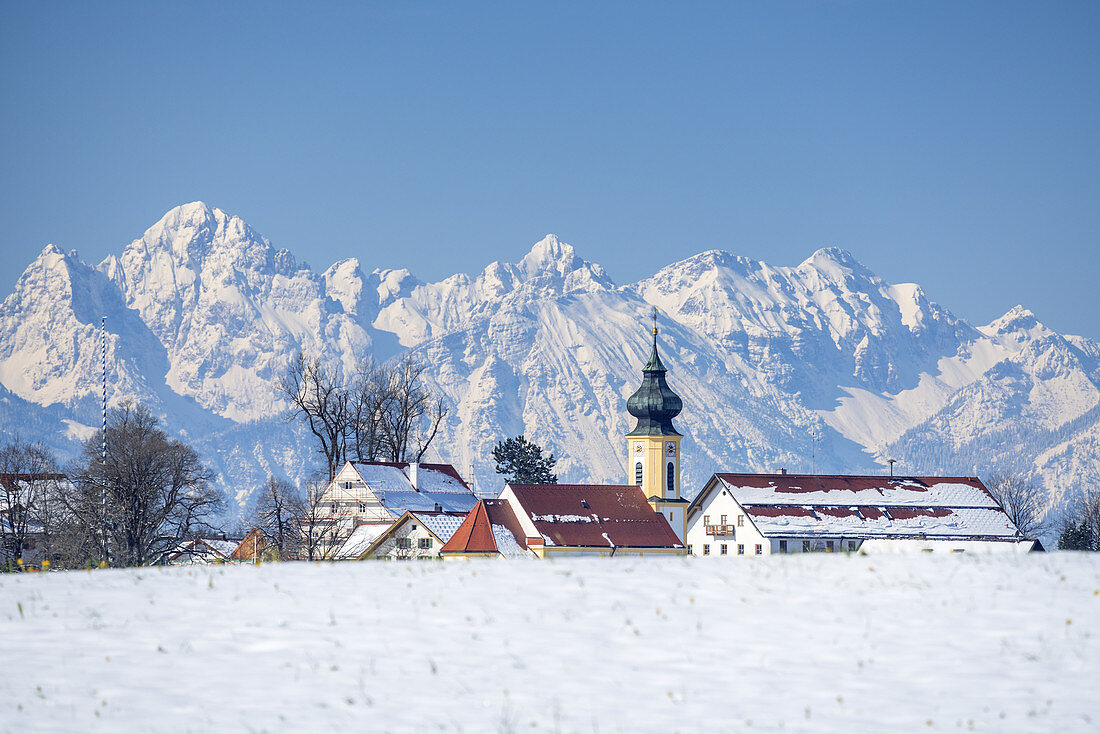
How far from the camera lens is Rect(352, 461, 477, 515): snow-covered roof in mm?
108812

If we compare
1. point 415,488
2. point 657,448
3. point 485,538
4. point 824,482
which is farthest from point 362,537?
point 824,482

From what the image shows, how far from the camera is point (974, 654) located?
2238 centimetres

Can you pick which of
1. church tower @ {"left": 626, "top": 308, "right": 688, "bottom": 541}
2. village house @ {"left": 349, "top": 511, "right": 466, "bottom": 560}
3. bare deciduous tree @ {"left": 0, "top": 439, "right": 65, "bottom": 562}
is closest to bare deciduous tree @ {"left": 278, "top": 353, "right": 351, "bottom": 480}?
village house @ {"left": 349, "top": 511, "right": 466, "bottom": 560}

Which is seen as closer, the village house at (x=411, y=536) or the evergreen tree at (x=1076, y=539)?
the village house at (x=411, y=536)

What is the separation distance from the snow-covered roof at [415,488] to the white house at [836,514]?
21.0 metres

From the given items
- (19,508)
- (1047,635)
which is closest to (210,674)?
(1047,635)

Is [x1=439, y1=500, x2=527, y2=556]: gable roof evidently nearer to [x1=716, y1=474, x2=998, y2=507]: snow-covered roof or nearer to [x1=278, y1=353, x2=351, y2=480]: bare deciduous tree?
[x1=278, y1=353, x2=351, y2=480]: bare deciduous tree

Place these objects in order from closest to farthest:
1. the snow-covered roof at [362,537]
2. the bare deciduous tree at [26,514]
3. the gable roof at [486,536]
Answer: the bare deciduous tree at [26,514] < the snow-covered roof at [362,537] < the gable roof at [486,536]

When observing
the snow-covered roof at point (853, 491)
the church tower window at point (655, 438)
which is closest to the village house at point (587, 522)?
the church tower window at point (655, 438)

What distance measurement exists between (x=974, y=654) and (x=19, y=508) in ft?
250

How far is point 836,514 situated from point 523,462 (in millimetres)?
34134

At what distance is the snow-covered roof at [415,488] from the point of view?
108812 mm

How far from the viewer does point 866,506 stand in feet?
405

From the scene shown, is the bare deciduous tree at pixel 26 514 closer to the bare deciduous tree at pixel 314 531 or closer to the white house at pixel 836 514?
the bare deciduous tree at pixel 314 531
